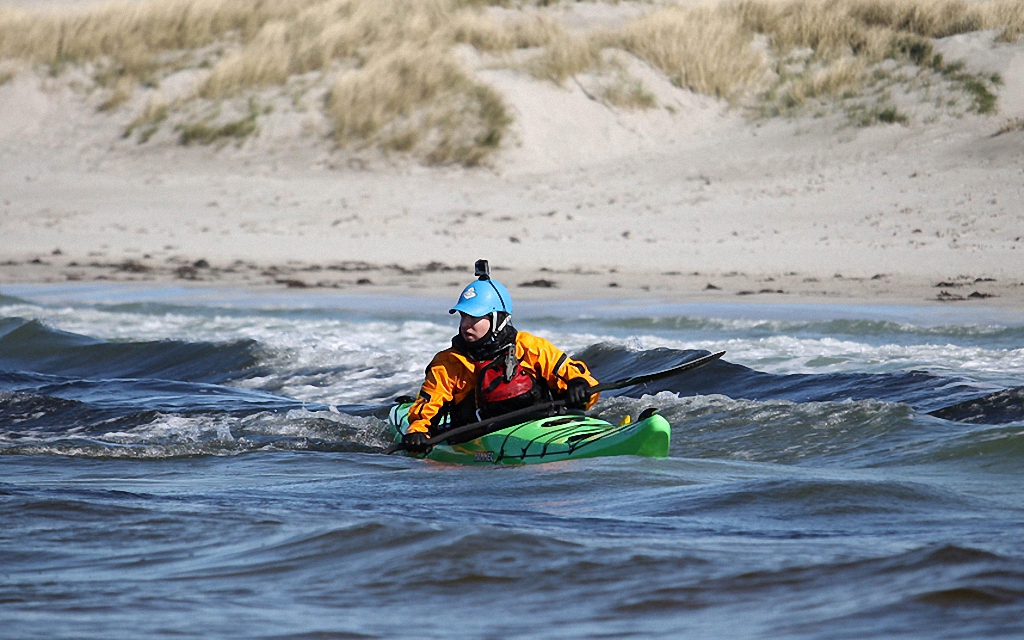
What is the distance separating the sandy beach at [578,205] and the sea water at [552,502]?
119 inches

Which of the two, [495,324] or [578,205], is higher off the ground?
[578,205]

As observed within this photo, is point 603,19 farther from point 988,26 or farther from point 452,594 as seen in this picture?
point 452,594

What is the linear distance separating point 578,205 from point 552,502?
39.3 ft

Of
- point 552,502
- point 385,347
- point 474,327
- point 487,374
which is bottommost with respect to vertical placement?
point 552,502

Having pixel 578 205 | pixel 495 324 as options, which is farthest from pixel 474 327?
pixel 578 205

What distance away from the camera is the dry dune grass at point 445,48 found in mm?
19359

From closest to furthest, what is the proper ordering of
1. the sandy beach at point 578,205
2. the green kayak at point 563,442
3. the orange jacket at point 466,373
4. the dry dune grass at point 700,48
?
the green kayak at point 563,442
the orange jacket at point 466,373
the sandy beach at point 578,205
the dry dune grass at point 700,48

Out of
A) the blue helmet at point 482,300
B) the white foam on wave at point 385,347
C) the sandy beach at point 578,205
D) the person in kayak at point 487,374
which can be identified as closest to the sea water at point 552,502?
the white foam on wave at point 385,347

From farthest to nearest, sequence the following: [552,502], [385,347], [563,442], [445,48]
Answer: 1. [445,48]
2. [385,347]
3. [563,442]
4. [552,502]

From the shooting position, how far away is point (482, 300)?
6258mm

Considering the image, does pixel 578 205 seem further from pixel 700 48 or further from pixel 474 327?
pixel 474 327

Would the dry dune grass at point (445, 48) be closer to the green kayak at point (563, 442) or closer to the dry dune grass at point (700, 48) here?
the dry dune grass at point (700, 48)

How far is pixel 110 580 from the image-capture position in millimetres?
4113

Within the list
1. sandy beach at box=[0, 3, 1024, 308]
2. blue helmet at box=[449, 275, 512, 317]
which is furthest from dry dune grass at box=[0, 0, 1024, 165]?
blue helmet at box=[449, 275, 512, 317]
